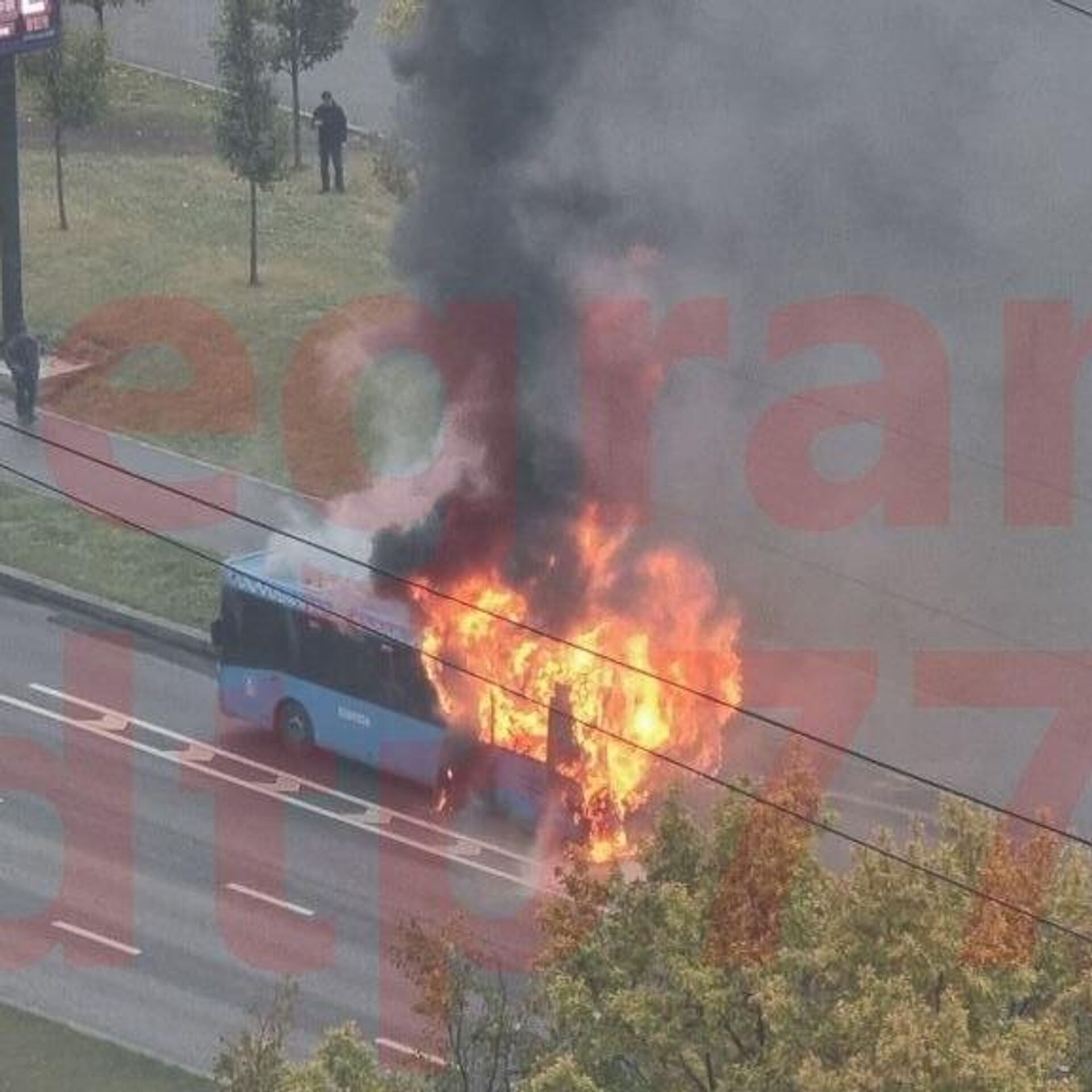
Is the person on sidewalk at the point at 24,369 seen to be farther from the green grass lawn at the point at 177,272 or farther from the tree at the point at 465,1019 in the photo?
the tree at the point at 465,1019

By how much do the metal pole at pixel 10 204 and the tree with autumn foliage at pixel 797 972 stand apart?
19.7 m

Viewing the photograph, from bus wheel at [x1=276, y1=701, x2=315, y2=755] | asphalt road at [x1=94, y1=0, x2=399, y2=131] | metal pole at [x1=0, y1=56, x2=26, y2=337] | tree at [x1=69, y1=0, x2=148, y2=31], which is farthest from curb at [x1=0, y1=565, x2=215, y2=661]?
asphalt road at [x1=94, y1=0, x2=399, y2=131]

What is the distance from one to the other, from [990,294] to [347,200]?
13.5m

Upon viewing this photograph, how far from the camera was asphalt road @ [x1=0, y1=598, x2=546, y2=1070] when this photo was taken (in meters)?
24.7

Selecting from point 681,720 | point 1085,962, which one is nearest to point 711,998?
point 1085,962

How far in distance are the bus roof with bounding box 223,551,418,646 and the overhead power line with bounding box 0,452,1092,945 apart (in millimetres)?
21

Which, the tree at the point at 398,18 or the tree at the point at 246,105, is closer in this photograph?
the tree at the point at 398,18

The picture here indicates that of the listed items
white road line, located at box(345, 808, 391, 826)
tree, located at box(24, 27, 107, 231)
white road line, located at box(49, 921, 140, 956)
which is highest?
tree, located at box(24, 27, 107, 231)

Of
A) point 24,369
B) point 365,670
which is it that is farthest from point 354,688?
point 24,369

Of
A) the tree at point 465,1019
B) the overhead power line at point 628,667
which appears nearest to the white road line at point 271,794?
the overhead power line at point 628,667

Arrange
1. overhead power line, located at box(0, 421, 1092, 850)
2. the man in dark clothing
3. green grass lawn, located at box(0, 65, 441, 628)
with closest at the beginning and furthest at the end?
overhead power line, located at box(0, 421, 1092, 850), green grass lawn, located at box(0, 65, 441, 628), the man in dark clothing

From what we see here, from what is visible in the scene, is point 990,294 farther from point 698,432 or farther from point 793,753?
point 793,753

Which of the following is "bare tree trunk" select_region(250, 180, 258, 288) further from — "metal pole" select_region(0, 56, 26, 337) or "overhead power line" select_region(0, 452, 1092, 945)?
"overhead power line" select_region(0, 452, 1092, 945)

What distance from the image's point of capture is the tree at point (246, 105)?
37.8 metres
